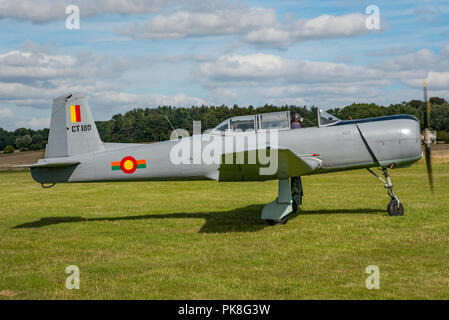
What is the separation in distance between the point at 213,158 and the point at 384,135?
11.1 feet

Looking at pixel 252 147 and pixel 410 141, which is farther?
pixel 410 141

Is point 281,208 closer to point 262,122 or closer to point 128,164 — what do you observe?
point 262,122

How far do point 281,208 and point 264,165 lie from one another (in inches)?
45.9

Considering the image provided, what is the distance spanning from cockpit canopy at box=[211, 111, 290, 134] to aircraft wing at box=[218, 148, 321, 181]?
801mm

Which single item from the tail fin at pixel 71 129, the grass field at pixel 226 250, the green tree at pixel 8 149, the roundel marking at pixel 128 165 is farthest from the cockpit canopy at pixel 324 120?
the green tree at pixel 8 149

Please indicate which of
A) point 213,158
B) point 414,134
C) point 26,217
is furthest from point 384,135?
point 26,217

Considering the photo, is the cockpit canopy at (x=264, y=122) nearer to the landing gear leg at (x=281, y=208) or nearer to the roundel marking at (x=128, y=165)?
the landing gear leg at (x=281, y=208)

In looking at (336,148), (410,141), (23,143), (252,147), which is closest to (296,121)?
(336,148)

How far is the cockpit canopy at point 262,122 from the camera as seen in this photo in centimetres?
912

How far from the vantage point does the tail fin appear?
32.2 feet

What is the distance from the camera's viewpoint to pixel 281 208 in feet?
28.9

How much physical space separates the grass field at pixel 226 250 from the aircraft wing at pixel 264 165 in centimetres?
100

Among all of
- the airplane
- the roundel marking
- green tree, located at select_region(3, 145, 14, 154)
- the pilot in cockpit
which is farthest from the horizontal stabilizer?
green tree, located at select_region(3, 145, 14, 154)

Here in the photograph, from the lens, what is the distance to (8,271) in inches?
244
